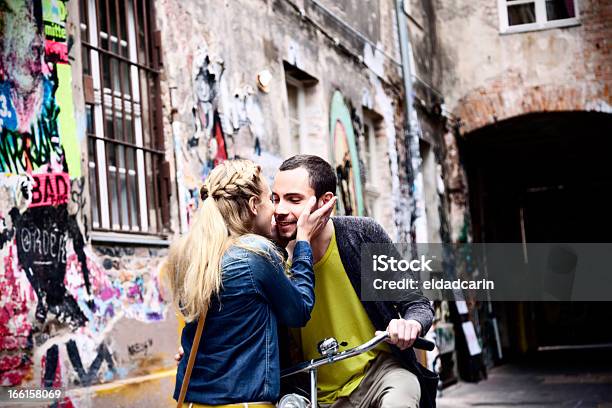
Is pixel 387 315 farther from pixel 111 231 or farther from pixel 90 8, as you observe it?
pixel 90 8

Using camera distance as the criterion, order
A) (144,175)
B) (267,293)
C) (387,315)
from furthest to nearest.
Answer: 1. (144,175)
2. (387,315)
3. (267,293)

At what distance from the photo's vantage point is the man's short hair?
3.83m

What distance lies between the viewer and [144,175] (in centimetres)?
721

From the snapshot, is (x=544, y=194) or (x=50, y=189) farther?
(x=544, y=194)

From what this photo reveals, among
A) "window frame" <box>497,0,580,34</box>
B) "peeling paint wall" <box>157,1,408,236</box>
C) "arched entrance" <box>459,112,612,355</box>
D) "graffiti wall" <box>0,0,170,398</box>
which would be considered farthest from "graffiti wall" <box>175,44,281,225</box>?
"window frame" <box>497,0,580,34</box>

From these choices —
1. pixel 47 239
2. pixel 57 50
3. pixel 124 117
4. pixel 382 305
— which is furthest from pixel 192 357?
pixel 124 117

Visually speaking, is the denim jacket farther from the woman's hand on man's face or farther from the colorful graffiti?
the colorful graffiti

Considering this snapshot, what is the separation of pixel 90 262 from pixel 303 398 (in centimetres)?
310

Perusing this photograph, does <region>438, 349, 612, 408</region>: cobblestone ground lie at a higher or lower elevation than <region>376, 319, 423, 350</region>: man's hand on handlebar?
lower

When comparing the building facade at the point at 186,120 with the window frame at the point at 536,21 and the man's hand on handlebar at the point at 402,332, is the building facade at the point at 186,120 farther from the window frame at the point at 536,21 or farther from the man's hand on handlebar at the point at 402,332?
the man's hand on handlebar at the point at 402,332

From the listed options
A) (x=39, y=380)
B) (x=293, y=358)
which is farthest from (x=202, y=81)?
(x=293, y=358)

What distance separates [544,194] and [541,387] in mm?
12395

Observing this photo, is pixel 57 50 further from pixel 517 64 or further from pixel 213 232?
pixel 517 64
